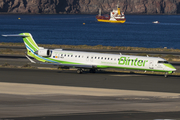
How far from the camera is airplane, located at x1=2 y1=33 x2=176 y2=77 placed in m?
43.3

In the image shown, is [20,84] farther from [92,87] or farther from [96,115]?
[96,115]

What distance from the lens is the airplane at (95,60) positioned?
43312 mm

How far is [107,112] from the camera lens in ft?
77.9

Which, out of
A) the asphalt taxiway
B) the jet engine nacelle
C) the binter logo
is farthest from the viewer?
the jet engine nacelle

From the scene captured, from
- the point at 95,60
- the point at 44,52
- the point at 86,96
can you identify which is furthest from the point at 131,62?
the point at 86,96

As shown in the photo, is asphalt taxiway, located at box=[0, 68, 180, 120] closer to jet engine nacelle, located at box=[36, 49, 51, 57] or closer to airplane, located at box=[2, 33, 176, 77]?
airplane, located at box=[2, 33, 176, 77]

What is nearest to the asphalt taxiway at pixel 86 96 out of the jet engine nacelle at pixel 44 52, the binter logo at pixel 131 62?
the binter logo at pixel 131 62

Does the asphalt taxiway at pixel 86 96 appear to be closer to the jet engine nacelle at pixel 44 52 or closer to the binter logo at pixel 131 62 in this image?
the binter logo at pixel 131 62

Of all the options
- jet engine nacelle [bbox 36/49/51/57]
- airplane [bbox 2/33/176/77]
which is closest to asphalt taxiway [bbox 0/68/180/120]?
airplane [bbox 2/33/176/77]

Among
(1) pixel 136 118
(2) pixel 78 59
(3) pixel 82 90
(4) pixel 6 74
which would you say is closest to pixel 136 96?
A: (3) pixel 82 90

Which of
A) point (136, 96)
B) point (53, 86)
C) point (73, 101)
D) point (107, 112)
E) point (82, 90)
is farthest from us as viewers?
point (53, 86)

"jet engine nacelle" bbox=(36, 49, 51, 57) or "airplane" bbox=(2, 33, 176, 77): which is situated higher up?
"jet engine nacelle" bbox=(36, 49, 51, 57)

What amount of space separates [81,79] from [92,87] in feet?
19.9

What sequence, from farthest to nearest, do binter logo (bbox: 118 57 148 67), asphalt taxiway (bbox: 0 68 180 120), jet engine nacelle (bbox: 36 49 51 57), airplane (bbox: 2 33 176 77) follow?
jet engine nacelle (bbox: 36 49 51 57), binter logo (bbox: 118 57 148 67), airplane (bbox: 2 33 176 77), asphalt taxiway (bbox: 0 68 180 120)
